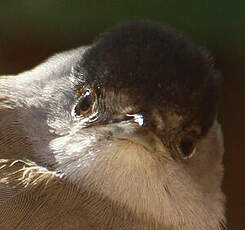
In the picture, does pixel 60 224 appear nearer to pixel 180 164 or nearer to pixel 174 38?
pixel 180 164

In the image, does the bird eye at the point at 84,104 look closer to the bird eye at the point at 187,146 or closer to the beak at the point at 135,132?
the beak at the point at 135,132

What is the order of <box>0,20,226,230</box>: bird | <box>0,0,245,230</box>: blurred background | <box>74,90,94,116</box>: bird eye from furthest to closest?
<box>0,0,245,230</box>: blurred background, <box>74,90,94,116</box>: bird eye, <box>0,20,226,230</box>: bird

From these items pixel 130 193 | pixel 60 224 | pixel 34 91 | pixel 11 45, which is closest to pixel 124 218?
pixel 130 193

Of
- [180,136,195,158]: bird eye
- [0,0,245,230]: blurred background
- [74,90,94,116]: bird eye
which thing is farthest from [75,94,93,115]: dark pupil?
[0,0,245,230]: blurred background

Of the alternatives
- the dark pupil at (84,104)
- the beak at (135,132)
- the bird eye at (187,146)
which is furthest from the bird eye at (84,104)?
the bird eye at (187,146)

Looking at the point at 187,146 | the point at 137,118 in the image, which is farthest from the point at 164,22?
the point at 137,118

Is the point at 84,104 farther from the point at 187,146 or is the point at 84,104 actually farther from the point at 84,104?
the point at 187,146

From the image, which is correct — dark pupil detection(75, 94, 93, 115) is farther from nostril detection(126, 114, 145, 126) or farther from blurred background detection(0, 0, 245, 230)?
blurred background detection(0, 0, 245, 230)
